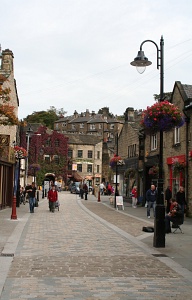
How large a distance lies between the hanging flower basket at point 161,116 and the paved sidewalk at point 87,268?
11.4 ft

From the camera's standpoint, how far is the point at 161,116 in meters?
11.8

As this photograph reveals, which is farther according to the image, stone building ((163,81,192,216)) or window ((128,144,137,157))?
window ((128,144,137,157))

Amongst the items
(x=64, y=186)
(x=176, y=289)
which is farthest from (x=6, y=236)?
(x=64, y=186)

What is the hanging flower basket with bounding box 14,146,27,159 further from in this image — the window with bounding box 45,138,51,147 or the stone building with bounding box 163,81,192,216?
the window with bounding box 45,138,51,147

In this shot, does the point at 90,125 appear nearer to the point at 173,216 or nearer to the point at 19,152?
the point at 19,152

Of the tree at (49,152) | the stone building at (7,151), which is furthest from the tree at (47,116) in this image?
the stone building at (7,151)

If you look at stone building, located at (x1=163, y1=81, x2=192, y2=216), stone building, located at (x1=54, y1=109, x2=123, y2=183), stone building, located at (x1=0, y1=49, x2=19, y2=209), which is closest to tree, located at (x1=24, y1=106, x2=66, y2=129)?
stone building, located at (x1=54, y1=109, x2=123, y2=183)

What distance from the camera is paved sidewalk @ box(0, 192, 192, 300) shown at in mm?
6605

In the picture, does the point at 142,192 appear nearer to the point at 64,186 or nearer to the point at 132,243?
the point at 132,243

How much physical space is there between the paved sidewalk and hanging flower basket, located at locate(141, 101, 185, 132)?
3.48 metres

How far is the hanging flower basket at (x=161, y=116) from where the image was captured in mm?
11789

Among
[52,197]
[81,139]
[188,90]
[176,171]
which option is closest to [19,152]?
[52,197]

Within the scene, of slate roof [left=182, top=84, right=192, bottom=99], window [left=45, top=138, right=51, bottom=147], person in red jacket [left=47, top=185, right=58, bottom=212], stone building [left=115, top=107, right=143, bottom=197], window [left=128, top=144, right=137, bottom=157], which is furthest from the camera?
window [left=45, top=138, right=51, bottom=147]

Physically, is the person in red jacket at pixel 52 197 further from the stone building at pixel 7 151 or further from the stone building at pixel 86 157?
the stone building at pixel 86 157
